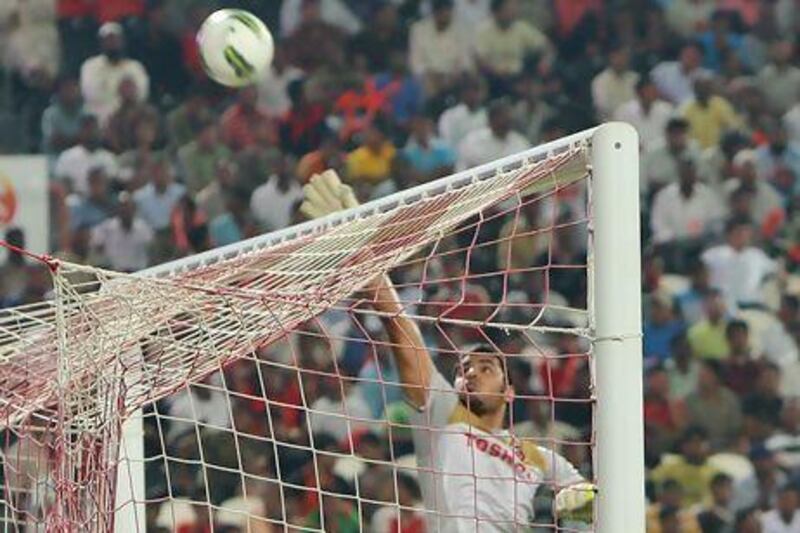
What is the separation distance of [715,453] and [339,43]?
2269 mm

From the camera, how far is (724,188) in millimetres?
7227

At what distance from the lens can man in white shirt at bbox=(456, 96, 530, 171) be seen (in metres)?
7.16

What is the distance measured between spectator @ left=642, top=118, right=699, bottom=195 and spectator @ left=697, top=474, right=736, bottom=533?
50.1 inches

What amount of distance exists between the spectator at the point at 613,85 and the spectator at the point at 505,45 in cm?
26

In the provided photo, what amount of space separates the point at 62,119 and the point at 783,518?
10.4ft

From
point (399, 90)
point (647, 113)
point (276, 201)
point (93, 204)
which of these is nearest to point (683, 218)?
point (647, 113)

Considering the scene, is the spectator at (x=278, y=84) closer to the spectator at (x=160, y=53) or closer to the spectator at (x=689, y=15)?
the spectator at (x=160, y=53)

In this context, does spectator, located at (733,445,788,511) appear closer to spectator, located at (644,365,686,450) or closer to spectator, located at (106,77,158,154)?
spectator, located at (644,365,686,450)

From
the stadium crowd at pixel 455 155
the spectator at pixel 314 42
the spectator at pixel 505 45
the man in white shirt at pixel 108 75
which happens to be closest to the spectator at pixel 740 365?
the stadium crowd at pixel 455 155

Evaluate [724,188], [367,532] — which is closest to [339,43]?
[724,188]

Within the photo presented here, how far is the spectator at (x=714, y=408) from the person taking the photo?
22.3ft

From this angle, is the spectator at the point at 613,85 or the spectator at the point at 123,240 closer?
the spectator at the point at 123,240

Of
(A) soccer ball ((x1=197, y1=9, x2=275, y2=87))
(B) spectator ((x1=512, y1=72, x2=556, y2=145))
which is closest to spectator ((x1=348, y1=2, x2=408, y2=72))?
(B) spectator ((x1=512, y1=72, x2=556, y2=145))

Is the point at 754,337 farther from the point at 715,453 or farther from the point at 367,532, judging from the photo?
the point at 367,532
